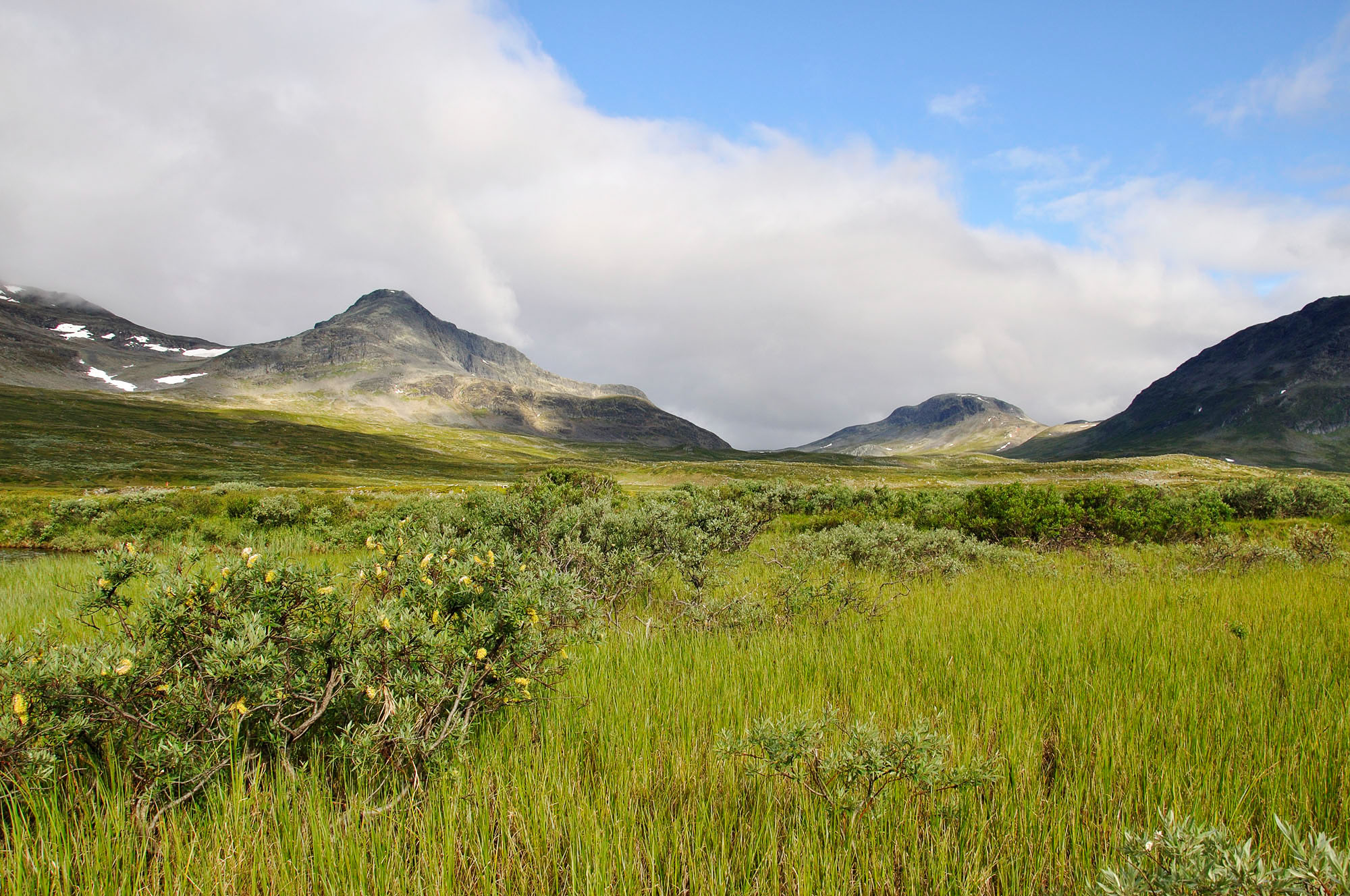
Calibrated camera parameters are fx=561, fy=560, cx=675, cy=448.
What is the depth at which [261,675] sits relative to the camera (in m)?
3.31

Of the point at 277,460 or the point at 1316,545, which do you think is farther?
the point at 277,460

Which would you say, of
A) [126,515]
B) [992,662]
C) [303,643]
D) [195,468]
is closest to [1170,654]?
[992,662]

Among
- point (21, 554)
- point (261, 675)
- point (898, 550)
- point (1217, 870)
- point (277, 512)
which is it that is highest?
point (1217, 870)

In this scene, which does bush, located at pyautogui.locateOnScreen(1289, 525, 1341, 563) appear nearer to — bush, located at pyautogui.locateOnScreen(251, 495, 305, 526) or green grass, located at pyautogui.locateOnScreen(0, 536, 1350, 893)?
green grass, located at pyautogui.locateOnScreen(0, 536, 1350, 893)

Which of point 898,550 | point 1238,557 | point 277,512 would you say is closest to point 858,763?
point 898,550

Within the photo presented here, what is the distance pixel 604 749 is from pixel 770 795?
1.28 meters

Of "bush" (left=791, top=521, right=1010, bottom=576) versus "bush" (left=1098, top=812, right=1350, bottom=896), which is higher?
"bush" (left=1098, top=812, right=1350, bottom=896)

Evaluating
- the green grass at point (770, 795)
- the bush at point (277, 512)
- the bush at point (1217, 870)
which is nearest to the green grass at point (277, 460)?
the bush at point (277, 512)

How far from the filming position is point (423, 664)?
11.7 ft

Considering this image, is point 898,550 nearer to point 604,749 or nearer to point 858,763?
point 604,749

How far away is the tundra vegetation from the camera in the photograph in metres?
2.62

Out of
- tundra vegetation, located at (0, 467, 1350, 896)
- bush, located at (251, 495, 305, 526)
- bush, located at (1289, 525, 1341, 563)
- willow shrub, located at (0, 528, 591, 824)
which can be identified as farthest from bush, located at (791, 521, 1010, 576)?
bush, located at (251, 495, 305, 526)

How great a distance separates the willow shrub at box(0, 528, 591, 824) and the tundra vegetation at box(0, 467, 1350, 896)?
24mm

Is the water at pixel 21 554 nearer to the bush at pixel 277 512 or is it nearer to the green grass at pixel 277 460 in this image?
the bush at pixel 277 512
